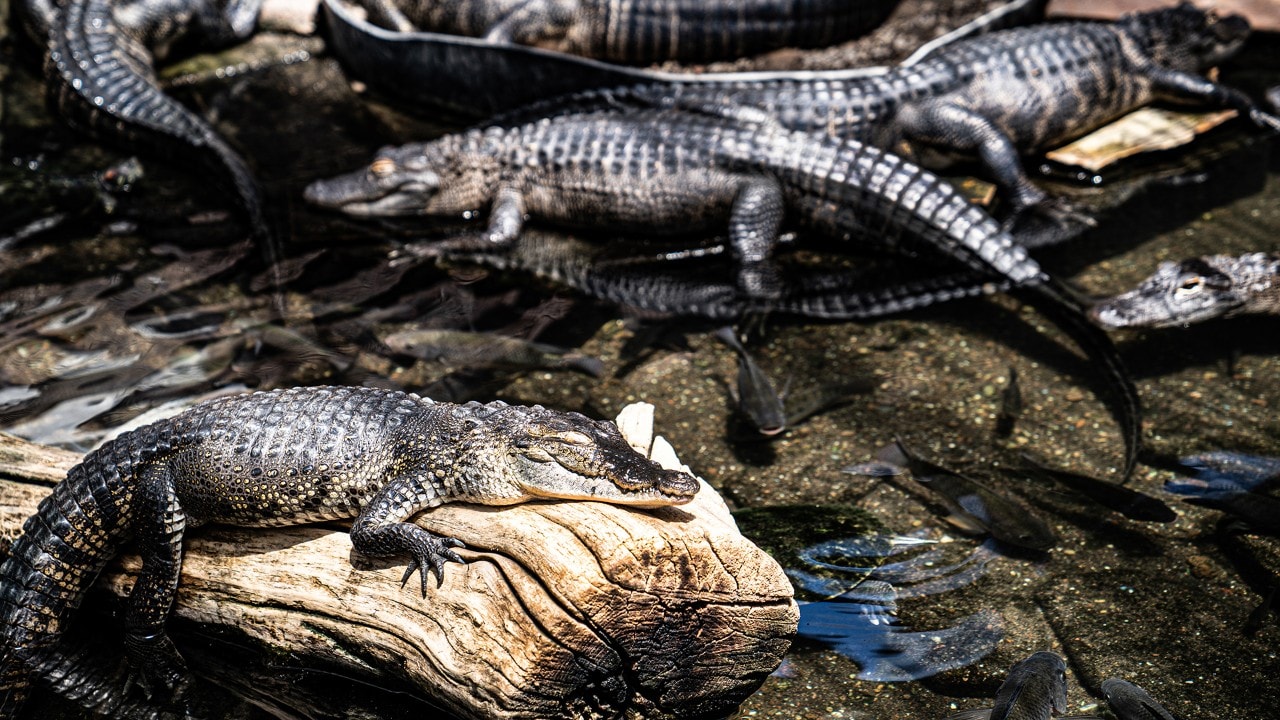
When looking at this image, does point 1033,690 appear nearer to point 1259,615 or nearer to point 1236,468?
point 1259,615

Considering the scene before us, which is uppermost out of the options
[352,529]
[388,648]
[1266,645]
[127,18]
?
[127,18]

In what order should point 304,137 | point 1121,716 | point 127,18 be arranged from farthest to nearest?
point 127,18 < point 304,137 < point 1121,716

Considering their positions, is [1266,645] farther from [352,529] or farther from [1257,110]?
[1257,110]

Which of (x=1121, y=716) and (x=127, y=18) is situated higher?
(x=127, y=18)

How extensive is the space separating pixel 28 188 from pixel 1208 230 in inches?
255

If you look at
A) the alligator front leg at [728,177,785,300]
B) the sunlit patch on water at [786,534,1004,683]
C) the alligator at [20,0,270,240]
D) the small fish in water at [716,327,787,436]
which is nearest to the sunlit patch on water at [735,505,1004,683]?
the sunlit patch on water at [786,534,1004,683]

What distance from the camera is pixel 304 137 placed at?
6633mm

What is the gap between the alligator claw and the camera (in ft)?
9.53

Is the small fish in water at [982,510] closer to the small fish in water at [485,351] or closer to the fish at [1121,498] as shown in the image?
the fish at [1121,498]

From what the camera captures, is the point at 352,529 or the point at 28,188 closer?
the point at 352,529

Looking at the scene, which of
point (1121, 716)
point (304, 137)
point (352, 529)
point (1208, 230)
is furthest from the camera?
point (304, 137)

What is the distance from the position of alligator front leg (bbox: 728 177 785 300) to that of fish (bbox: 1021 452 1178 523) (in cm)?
184

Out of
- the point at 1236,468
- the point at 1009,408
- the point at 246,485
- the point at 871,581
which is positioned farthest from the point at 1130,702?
the point at 246,485

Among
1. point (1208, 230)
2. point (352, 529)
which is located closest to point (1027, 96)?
point (1208, 230)
